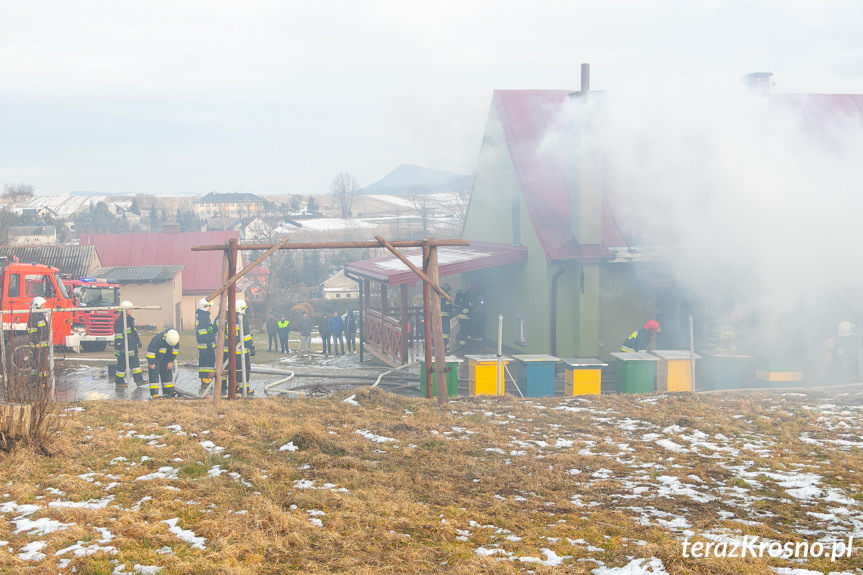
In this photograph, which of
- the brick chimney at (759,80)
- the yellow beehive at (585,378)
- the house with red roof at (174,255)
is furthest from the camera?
the house with red roof at (174,255)

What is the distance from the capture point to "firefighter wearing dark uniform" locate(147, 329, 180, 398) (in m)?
12.8

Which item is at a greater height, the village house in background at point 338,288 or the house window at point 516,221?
the house window at point 516,221

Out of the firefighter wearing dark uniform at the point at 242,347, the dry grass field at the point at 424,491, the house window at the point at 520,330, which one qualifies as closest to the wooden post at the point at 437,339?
the dry grass field at the point at 424,491

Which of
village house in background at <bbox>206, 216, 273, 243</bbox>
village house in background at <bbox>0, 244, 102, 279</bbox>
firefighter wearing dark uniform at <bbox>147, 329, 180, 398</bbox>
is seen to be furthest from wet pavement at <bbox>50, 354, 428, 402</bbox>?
village house in background at <bbox>206, 216, 273, 243</bbox>

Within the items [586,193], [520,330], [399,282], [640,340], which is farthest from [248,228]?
[640,340]

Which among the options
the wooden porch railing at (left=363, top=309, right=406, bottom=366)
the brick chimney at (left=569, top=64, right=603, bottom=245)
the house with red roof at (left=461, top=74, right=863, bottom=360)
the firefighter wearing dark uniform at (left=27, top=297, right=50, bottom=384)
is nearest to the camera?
the firefighter wearing dark uniform at (left=27, top=297, right=50, bottom=384)

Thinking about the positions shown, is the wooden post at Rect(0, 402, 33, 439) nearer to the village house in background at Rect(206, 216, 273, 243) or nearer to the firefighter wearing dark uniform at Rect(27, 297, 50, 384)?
the firefighter wearing dark uniform at Rect(27, 297, 50, 384)

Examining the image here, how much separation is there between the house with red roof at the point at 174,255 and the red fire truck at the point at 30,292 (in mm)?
17016

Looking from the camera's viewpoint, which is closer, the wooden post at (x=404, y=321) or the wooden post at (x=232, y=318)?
the wooden post at (x=232, y=318)

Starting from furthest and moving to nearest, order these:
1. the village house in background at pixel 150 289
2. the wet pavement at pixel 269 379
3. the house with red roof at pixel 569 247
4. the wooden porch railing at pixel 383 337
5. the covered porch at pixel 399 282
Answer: the village house in background at pixel 150 289 < the wooden porch railing at pixel 383 337 < the covered porch at pixel 399 282 < the house with red roof at pixel 569 247 < the wet pavement at pixel 269 379

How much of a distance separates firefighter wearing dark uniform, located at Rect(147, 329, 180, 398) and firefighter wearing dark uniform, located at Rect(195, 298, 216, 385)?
50cm

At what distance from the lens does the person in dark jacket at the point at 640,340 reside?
1434cm

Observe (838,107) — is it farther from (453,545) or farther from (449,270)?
(453,545)

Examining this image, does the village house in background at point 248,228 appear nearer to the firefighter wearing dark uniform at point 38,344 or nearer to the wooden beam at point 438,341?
the firefighter wearing dark uniform at point 38,344
